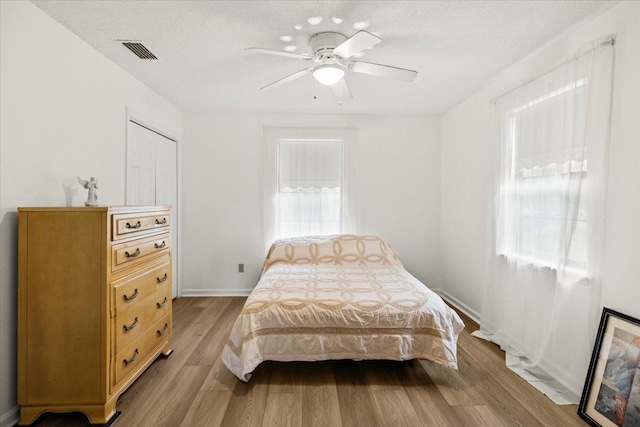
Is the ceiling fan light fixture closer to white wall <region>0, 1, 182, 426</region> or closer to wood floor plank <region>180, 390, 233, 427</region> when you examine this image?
white wall <region>0, 1, 182, 426</region>

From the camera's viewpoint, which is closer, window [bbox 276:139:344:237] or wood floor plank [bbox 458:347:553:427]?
wood floor plank [bbox 458:347:553:427]

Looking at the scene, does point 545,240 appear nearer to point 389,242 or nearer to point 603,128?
point 603,128

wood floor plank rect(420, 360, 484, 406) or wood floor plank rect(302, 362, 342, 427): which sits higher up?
wood floor plank rect(420, 360, 484, 406)

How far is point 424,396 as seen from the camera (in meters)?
2.10

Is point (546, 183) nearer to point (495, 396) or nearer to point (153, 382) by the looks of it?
point (495, 396)

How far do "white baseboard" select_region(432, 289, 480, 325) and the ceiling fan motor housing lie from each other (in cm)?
298

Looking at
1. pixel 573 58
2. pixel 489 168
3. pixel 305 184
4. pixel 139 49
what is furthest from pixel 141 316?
pixel 573 58

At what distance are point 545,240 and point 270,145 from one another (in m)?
3.20

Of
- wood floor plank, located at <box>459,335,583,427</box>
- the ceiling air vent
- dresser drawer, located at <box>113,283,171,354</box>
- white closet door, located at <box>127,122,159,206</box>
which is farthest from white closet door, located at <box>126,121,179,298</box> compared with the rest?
wood floor plank, located at <box>459,335,583,427</box>

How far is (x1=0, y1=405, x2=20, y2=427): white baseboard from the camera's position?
1.75 m

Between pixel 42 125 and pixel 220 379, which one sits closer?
pixel 42 125

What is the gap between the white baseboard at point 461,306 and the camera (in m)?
3.47

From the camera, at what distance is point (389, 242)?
14.4 feet

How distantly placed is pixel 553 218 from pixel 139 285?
9.59ft
